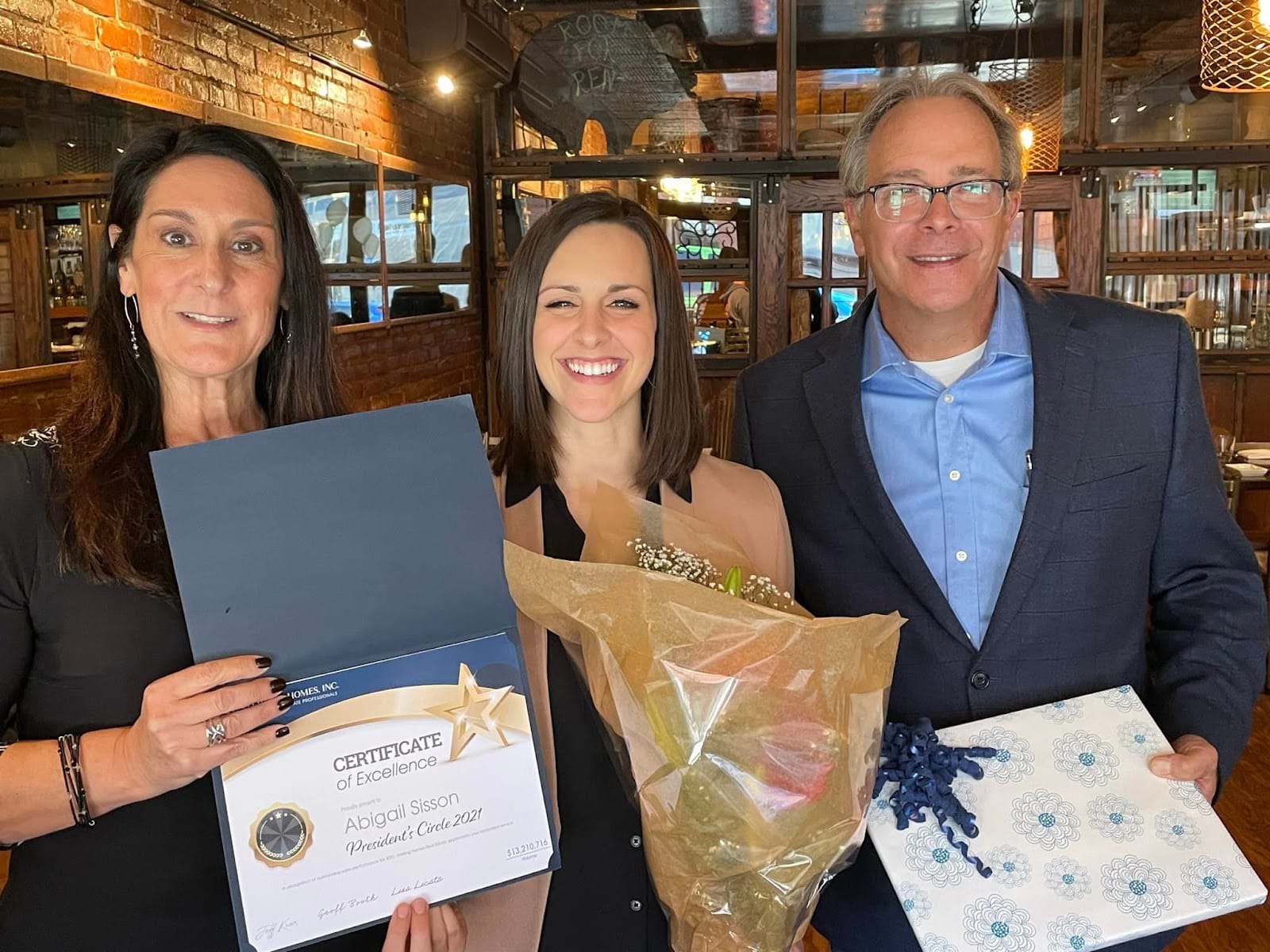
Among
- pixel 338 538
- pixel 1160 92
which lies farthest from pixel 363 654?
pixel 1160 92

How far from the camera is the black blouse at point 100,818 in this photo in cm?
116

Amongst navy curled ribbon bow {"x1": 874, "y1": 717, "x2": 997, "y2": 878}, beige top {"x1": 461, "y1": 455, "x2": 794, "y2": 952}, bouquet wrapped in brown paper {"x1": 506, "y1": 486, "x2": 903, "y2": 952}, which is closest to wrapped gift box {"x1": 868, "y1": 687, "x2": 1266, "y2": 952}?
navy curled ribbon bow {"x1": 874, "y1": 717, "x2": 997, "y2": 878}

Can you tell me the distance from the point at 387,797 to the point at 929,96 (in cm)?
136

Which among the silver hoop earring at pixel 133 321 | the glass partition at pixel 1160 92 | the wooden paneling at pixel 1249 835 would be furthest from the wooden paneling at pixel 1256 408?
the silver hoop earring at pixel 133 321

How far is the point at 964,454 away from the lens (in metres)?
1.60

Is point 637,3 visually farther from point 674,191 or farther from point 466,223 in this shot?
point 466,223

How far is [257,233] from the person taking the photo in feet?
4.38

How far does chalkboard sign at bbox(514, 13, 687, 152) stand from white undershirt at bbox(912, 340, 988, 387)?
4.70m

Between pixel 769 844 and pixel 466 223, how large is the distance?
5384 mm

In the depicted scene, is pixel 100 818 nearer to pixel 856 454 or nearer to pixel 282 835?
pixel 282 835

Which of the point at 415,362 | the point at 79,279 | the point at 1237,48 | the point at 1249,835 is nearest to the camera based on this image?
the point at 79,279

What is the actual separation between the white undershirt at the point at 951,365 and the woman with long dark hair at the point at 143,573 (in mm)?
957
